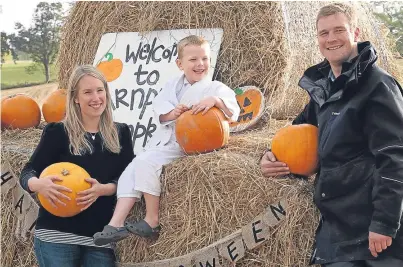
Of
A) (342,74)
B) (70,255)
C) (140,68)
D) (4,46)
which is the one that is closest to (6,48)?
(4,46)

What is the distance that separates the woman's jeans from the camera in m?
3.21

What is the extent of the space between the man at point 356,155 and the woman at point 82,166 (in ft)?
3.76

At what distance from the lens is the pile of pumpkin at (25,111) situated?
5.13m

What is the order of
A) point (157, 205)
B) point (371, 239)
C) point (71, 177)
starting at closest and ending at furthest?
point (371, 239) < point (71, 177) < point (157, 205)

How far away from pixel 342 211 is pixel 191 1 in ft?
9.78

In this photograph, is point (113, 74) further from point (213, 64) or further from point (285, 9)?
point (285, 9)

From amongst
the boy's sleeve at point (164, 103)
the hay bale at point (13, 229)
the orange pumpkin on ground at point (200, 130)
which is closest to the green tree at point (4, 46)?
the hay bale at point (13, 229)

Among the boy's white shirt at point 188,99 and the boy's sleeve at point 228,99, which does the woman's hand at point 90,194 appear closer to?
the boy's white shirt at point 188,99

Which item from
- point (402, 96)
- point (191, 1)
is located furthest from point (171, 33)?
point (402, 96)

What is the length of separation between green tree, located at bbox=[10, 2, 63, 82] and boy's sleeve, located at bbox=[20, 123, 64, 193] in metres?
6.54

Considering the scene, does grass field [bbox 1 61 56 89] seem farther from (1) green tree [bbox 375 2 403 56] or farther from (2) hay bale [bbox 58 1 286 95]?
(1) green tree [bbox 375 2 403 56]

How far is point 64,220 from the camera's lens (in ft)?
10.7

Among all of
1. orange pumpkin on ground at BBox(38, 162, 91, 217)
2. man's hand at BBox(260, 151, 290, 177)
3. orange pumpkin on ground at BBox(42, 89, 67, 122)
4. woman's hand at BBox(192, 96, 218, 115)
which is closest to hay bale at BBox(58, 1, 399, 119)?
orange pumpkin on ground at BBox(42, 89, 67, 122)

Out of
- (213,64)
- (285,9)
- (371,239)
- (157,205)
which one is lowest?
(157,205)
